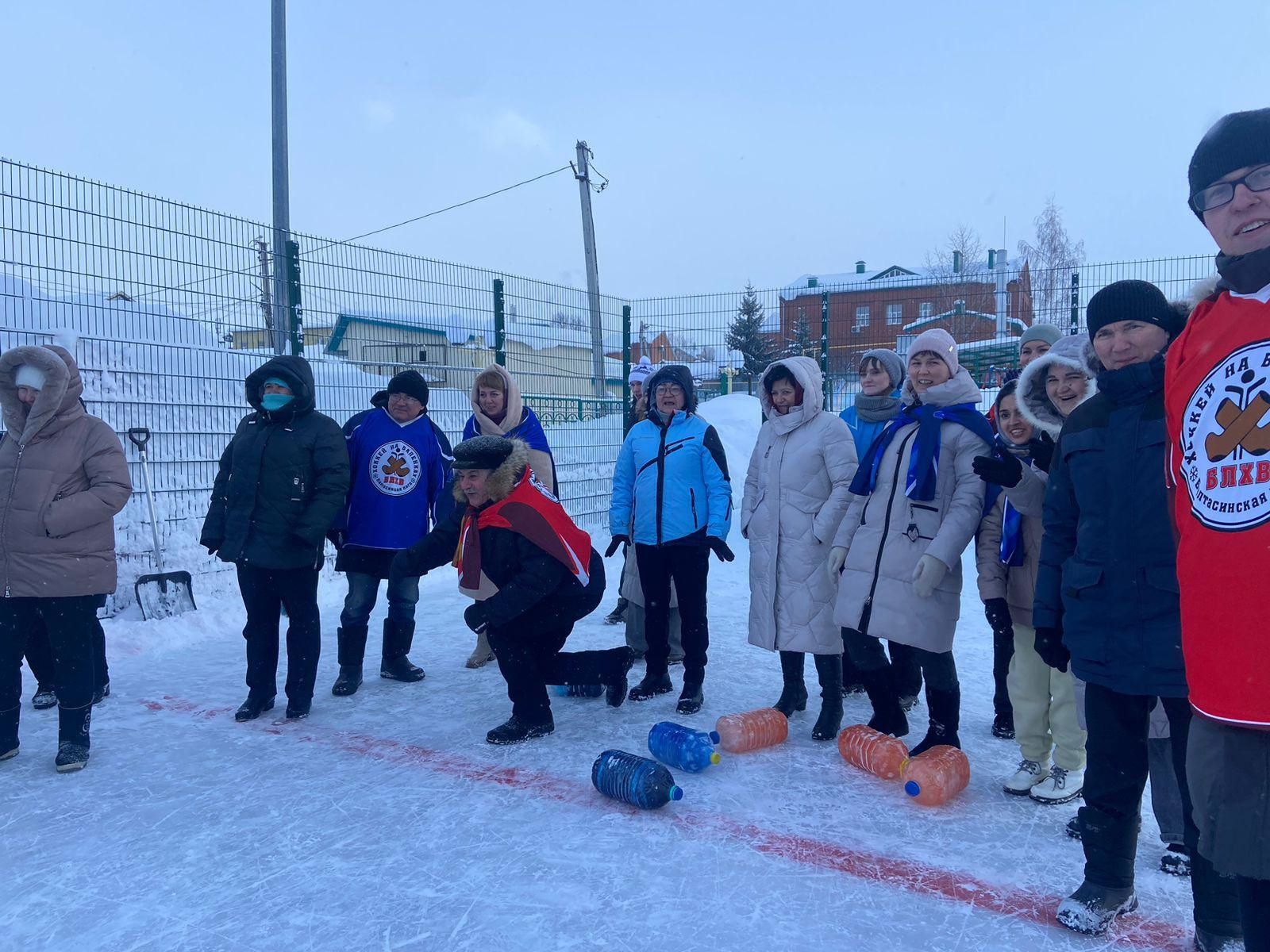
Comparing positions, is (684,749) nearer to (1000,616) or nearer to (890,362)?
(1000,616)

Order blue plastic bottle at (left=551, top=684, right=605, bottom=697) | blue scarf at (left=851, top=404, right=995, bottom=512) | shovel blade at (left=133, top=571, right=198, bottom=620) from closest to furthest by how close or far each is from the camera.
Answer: blue scarf at (left=851, top=404, right=995, bottom=512) < blue plastic bottle at (left=551, top=684, right=605, bottom=697) < shovel blade at (left=133, top=571, right=198, bottom=620)

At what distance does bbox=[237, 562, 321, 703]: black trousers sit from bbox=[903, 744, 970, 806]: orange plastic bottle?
2741 millimetres

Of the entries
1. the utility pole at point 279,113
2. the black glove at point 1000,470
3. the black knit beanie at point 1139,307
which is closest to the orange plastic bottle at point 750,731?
the black glove at point 1000,470

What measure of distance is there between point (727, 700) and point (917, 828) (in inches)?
59.7

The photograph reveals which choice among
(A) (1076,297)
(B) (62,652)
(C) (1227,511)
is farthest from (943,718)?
(A) (1076,297)

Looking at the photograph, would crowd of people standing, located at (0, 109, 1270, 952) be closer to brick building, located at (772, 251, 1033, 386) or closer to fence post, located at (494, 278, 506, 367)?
fence post, located at (494, 278, 506, 367)

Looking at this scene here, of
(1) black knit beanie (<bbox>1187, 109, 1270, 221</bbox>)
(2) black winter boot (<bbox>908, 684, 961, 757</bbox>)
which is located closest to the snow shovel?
(2) black winter boot (<bbox>908, 684, 961, 757</bbox>)

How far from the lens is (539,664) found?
403 centimetres

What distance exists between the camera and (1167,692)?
217 centimetres

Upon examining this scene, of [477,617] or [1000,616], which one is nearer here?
[1000,616]

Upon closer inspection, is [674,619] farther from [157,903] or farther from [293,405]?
[157,903]

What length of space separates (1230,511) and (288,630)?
12.7ft

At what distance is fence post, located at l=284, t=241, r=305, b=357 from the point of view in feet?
21.2

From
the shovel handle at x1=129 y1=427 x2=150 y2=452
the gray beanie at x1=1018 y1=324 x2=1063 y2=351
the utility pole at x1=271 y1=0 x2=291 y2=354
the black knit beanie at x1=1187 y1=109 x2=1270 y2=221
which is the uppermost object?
the utility pole at x1=271 y1=0 x2=291 y2=354
